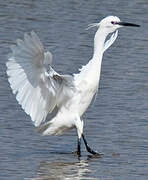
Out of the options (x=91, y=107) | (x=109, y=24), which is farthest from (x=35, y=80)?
(x=91, y=107)

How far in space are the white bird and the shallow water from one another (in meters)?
0.36

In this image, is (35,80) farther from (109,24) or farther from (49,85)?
(109,24)

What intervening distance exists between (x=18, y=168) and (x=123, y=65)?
4.99 m

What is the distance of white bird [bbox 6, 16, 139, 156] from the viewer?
400 inches

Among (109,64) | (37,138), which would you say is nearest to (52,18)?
(109,64)

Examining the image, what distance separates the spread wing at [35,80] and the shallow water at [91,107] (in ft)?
1.93

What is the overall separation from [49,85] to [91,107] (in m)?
→ 2.26

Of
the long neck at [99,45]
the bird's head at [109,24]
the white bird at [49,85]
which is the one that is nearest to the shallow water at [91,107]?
the white bird at [49,85]

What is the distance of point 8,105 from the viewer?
1255cm

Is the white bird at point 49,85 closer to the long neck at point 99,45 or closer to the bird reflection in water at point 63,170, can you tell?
the long neck at point 99,45

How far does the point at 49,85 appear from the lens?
10602mm

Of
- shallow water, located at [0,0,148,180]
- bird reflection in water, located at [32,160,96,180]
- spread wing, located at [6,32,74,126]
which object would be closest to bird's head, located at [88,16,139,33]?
spread wing, located at [6,32,74,126]

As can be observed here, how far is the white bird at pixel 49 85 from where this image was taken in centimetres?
1015

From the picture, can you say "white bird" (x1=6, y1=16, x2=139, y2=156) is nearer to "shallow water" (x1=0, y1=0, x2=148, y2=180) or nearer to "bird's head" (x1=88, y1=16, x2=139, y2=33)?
"bird's head" (x1=88, y1=16, x2=139, y2=33)
